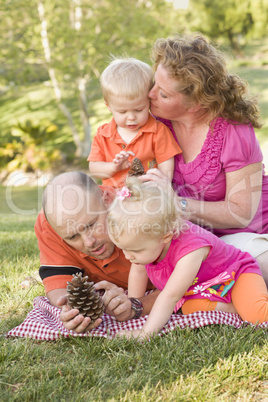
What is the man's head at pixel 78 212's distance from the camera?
8.86ft

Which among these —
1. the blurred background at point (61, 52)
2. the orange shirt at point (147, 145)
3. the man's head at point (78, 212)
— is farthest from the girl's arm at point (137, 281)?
the blurred background at point (61, 52)

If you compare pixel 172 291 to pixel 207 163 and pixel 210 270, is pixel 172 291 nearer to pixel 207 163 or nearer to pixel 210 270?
pixel 210 270

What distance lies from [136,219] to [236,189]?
1061mm

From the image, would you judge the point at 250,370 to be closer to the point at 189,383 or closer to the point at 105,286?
the point at 189,383

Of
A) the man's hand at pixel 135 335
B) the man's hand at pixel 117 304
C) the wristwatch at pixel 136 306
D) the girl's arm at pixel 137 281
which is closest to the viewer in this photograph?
the man's hand at pixel 135 335

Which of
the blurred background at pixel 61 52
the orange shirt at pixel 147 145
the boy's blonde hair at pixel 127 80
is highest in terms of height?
the boy's blonde hair at pixel 127 80

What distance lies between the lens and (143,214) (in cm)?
249

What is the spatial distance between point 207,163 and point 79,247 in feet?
3.80

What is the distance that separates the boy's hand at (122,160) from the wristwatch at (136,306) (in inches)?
38.9

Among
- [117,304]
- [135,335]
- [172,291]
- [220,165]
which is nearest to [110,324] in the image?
[117,304]

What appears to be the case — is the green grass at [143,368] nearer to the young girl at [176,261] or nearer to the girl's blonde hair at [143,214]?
the young girl at [176,261]

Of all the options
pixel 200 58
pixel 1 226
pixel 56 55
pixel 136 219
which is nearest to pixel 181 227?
pixel 136 219

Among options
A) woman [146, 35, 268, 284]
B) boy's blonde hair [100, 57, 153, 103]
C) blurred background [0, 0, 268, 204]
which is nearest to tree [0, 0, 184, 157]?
blurred background [0, 0, 268, 204]

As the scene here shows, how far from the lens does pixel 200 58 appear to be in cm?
318
